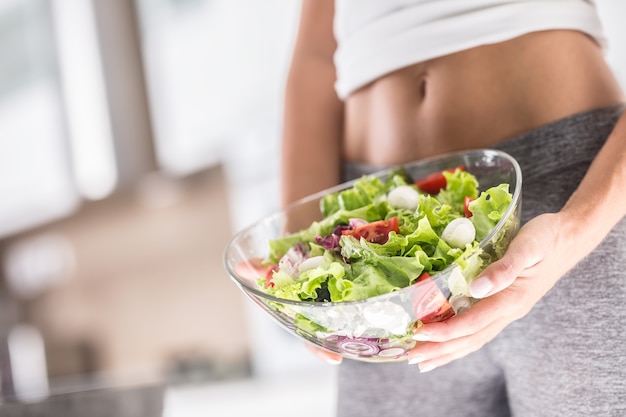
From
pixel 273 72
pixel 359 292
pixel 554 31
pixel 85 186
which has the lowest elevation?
pixel 359 292

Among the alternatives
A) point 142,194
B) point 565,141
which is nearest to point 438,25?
point 565,141

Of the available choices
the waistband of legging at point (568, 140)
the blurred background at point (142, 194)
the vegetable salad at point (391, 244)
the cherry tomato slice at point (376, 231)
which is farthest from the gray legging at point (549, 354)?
the blurred background at point (142, 194)

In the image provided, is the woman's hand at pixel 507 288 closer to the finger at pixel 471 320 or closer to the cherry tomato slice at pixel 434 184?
the finger at pixel 471 320

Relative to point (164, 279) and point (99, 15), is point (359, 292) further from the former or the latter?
point (99, 15)

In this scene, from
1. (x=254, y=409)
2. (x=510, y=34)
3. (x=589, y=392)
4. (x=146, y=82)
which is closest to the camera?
(x=589, y=392)

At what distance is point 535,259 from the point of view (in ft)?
1.93

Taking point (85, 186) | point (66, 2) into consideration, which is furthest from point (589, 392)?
point (66, 2)

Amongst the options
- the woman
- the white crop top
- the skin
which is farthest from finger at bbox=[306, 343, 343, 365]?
the white crop top

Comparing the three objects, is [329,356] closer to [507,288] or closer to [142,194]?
[507,288]

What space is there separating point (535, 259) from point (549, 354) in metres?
0.22

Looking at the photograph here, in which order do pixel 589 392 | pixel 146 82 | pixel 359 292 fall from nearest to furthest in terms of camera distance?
pixel 359 292, pixel 589 392, pixel 146 82

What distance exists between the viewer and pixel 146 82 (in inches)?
137

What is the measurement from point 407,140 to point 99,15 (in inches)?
120

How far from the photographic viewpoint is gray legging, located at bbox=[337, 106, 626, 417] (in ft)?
2.34
